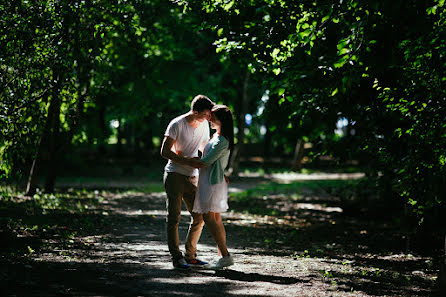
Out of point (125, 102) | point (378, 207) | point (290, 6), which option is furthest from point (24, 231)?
point (125, 102)

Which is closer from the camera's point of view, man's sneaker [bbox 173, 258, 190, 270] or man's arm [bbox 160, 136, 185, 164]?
man's arm [bbox 160, 136, 185, 164]

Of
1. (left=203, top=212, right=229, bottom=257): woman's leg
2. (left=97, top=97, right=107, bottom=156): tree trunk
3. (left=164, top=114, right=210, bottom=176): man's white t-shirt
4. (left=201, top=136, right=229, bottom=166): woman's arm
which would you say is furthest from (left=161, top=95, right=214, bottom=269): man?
(left=97, top=97, right=107, bottom=156): tree trunk

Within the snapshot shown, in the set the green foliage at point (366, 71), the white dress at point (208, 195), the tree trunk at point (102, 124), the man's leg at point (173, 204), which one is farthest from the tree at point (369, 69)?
the tree trunk at point (102, 124)

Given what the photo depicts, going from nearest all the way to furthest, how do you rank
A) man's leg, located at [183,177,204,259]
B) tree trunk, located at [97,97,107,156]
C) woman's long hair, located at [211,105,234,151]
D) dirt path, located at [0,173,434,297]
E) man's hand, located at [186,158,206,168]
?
dirt path, located at [0,173,434,297] < man's hand, located at [186,158,206,168] < woman's long hair, located at [211,105,234,151] < man's leg, located at [183,177,204,259] < tree trunk, located at [97,97,107,156]

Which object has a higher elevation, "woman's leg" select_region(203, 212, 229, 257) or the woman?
the woman

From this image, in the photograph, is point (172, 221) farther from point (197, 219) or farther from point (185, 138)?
point (185, 138)

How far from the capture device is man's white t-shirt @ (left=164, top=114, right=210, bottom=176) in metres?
6.42

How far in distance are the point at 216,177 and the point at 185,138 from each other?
2.32ft

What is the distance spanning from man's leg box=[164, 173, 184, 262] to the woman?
10.4 inches

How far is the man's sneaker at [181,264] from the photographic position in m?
6.45

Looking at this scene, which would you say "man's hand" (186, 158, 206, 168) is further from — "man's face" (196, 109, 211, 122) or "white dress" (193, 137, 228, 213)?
"man's face" (196, 109, 211, 122)

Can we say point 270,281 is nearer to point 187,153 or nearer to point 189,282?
point 189,282

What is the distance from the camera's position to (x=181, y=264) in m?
6.45

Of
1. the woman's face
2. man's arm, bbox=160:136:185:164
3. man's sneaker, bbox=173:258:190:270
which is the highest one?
the woman's face
